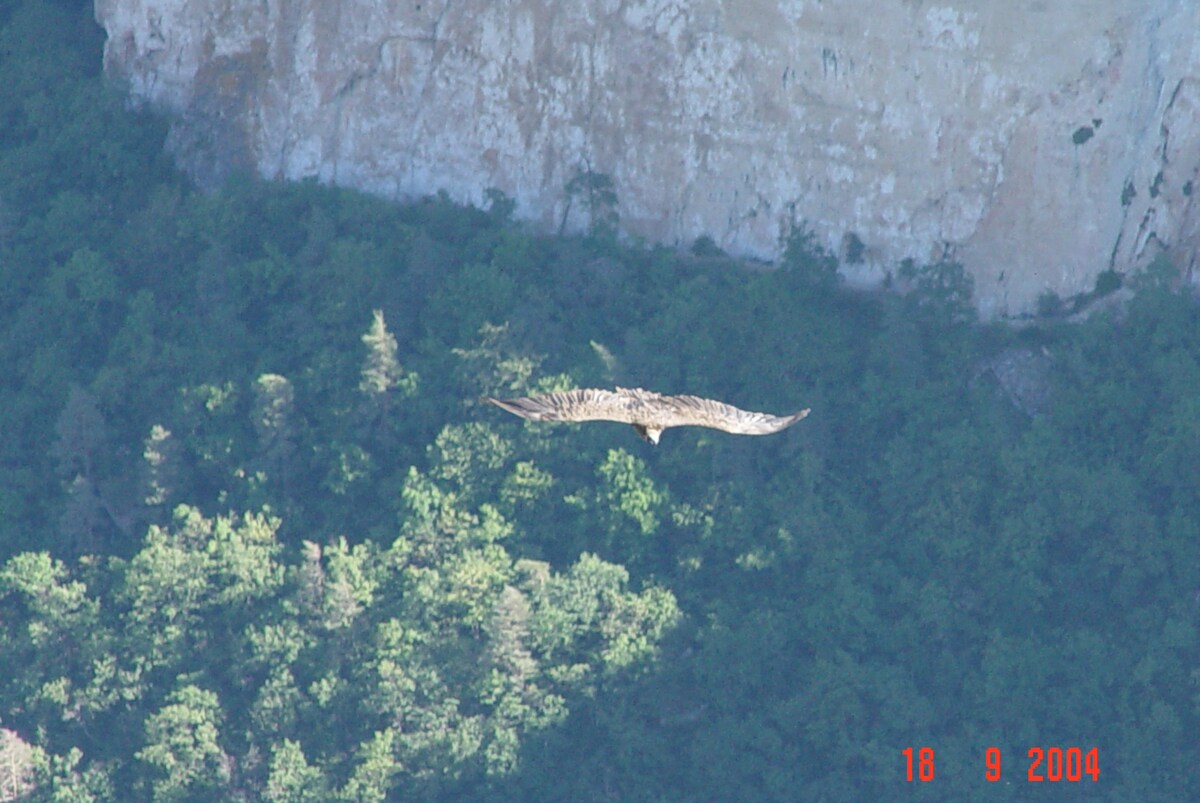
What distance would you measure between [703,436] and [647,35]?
724 centimetres

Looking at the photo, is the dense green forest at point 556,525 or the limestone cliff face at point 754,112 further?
the limestone cliff face at point 754,112

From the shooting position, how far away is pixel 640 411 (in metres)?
32.7

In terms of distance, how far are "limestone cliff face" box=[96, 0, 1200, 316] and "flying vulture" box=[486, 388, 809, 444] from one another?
68.1 feet

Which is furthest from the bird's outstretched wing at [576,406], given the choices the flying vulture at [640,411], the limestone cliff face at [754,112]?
the limestone cliff face at [754,112]

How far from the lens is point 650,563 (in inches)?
2105

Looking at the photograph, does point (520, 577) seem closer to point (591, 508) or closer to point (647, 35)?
point (591, 508)

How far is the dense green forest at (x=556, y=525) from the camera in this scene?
51219mm

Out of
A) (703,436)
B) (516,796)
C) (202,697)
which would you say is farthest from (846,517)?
(202,697)

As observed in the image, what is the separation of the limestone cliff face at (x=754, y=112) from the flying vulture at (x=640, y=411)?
68.1 feet

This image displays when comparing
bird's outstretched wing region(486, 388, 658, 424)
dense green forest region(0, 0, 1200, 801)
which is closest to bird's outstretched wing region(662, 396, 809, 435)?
bird's outstretched wing region(486, 388, 658, 424)
